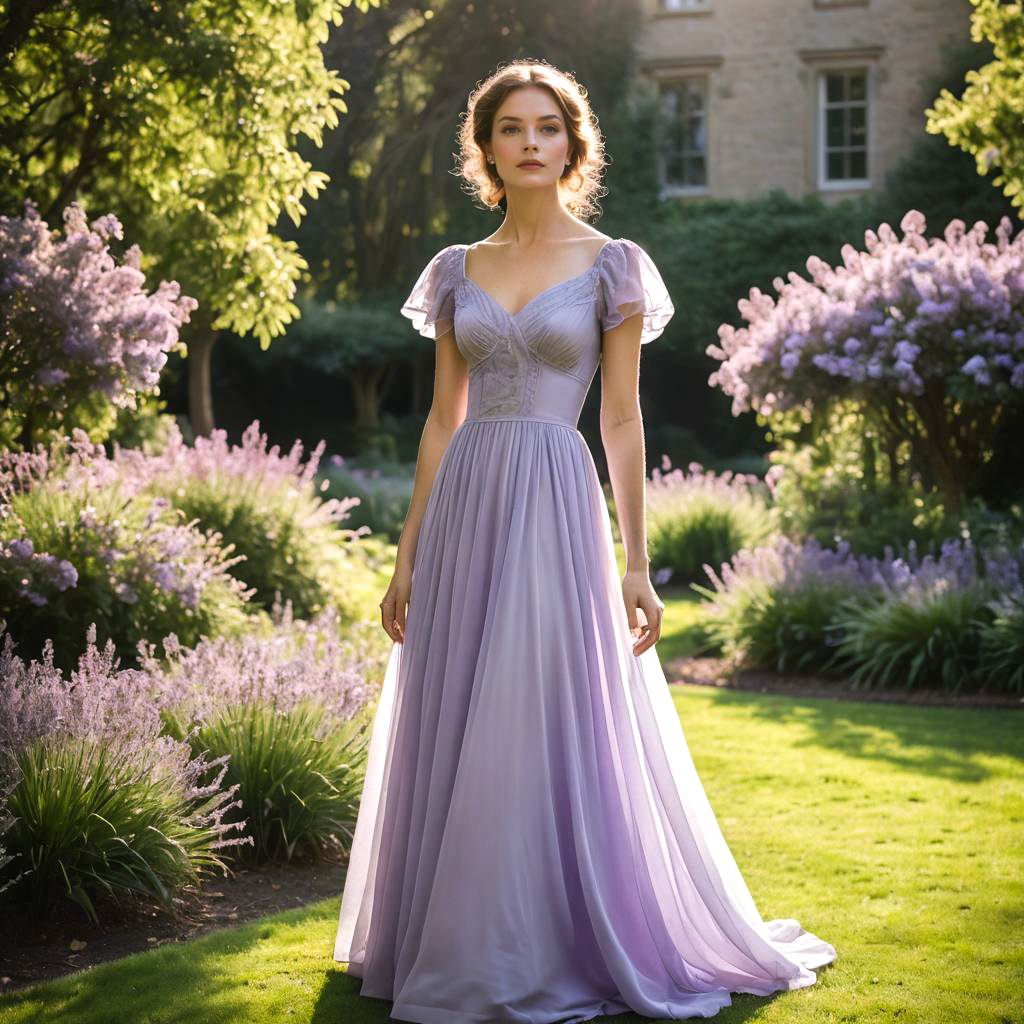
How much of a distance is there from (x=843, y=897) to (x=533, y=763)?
1683 millimetres

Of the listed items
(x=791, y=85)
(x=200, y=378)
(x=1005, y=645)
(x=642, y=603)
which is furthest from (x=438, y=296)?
(x=791, y=85)

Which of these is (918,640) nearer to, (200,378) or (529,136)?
(529,136)

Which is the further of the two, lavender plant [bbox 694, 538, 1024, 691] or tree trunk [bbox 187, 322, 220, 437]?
tree trunk [bbox 187, 322, 220, 437]

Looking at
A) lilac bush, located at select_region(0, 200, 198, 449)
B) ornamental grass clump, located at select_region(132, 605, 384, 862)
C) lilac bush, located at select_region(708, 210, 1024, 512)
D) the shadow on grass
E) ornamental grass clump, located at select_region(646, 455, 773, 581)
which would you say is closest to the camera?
ornamental grass clump, located at select_region(132, 605, 384, 862)

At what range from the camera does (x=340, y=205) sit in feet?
61.3

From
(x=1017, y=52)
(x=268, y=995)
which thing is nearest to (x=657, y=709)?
(x=268, y=995)

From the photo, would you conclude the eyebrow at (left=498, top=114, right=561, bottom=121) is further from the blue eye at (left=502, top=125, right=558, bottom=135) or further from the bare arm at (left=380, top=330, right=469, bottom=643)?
the bare arm at (left=380, top=330, right=469, bottom=643)

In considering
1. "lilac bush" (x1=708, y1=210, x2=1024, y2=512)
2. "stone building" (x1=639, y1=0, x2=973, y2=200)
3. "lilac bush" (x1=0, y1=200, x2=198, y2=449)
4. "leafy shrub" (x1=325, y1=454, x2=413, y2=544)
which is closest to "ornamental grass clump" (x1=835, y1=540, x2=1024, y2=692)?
"lilac bush" (x1=708, y1=210, x2=1024, y2=512)

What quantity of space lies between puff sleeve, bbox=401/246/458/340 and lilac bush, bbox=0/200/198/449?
2.89 meters

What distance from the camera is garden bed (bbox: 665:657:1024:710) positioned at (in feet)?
24.7

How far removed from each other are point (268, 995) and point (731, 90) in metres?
22.4

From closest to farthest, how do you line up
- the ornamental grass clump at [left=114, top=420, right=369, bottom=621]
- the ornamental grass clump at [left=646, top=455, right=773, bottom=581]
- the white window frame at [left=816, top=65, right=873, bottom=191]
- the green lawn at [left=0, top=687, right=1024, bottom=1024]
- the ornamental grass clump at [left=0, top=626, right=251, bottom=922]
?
1. the green lawn at [left=0, top=687, right=1024, bottom=1024]
2. the ornamental grass clump at [left=0, top=626, right=251, bottom=922]
3. the ornamental grass clump at [left=114, top=420, right=369, bottom=621]
4. the ornamental grass clump at [left=646, top=455, right=773, bottom=581]
5. the white window frame at [left=816, top=65, right=873, bottom=191]

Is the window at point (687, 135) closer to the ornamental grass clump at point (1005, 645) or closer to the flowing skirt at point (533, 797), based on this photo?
the ornamental grass clump at point (1005, 645)

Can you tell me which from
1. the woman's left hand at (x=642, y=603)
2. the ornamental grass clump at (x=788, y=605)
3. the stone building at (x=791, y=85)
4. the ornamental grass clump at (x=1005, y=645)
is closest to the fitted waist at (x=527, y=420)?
the woman's left hand at (x=642, y=603)
